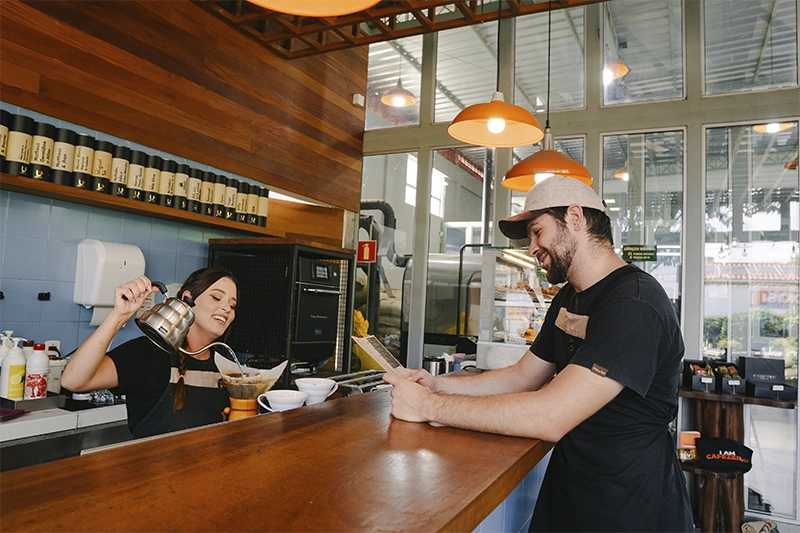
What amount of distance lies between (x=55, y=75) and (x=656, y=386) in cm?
314

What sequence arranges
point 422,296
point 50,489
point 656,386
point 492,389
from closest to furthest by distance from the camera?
1. point 50,489
2. point 656,386
3. point 492,389
4. point 422,296

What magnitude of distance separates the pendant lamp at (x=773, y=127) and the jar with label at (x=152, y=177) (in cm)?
453

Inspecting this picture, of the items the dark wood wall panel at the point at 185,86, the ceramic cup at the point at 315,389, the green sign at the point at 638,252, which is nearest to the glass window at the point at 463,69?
the dark wood wall panel at the point at 185,86

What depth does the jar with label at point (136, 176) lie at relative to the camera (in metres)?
3.21

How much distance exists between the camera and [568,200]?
1749mm

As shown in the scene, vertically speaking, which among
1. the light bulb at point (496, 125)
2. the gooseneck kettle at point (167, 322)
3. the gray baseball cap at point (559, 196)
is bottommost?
the gooseneck kettle at point (167, 322)

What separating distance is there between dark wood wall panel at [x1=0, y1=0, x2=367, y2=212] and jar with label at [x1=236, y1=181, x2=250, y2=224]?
17cm

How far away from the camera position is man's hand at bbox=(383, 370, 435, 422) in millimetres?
1570

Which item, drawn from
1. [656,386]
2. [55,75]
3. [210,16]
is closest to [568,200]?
[656,386]

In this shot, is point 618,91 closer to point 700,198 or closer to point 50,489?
point 700,198

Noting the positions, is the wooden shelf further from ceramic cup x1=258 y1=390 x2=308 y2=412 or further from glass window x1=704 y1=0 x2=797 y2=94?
glass window x1=704 y1=0 x2=797 y2=94

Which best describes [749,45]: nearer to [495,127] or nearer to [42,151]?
[495,127]

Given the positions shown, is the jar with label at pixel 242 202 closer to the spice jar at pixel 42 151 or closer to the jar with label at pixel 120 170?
the jar with label at pixel 120 170

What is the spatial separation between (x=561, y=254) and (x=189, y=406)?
4.73 feet
